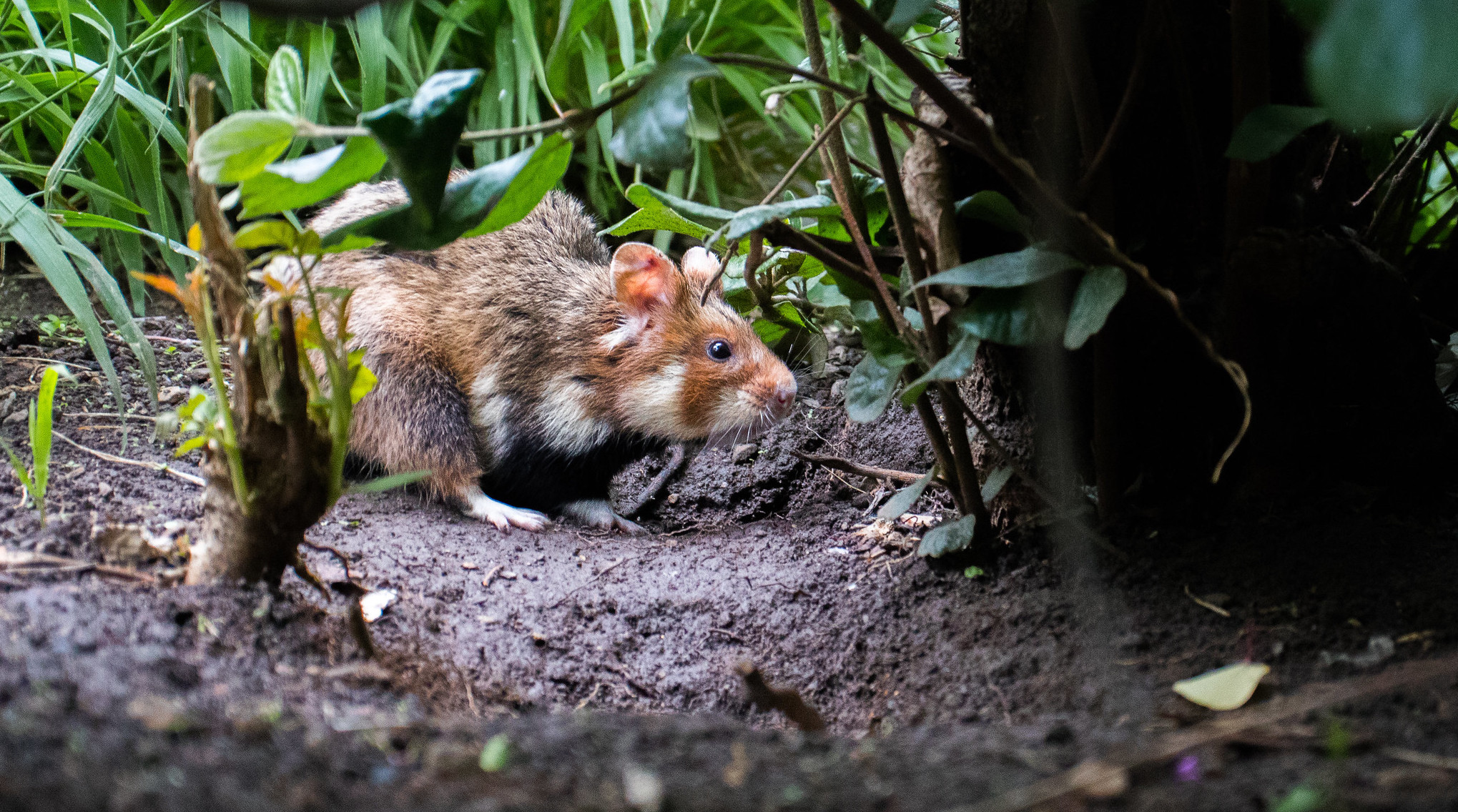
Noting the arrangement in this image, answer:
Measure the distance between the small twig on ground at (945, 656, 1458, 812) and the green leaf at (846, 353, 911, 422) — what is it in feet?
2.76

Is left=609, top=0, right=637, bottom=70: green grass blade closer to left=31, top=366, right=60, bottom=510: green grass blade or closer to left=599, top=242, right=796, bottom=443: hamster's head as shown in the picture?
left=599, top=242, right=796, bottom=443: hamster's head

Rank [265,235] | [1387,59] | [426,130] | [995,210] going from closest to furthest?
[1387,59] → [426,130] → [265,235] → [995,210]

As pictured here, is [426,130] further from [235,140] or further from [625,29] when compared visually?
[625,29]

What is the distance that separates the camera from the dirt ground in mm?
1044

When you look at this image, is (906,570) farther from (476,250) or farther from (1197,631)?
(476,250)

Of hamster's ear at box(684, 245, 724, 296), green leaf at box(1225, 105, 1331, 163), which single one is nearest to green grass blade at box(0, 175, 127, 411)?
hamster's ear at box(684, 245, 724, 296)

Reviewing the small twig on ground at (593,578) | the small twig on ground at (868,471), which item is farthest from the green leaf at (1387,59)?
the small twig on ground at (593,578)

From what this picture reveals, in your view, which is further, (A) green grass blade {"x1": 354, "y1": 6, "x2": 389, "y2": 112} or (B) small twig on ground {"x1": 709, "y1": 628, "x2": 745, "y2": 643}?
(A) green grass blade {"x1": 354, "y1": 6, "x2": 389, "y2": 112}

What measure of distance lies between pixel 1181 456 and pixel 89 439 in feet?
9.02

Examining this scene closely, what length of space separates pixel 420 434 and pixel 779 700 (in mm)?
2401

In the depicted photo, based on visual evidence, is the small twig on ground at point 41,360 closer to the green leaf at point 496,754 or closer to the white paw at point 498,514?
the white paw at point 498,514

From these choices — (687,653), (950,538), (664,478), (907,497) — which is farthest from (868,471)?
(664,478)

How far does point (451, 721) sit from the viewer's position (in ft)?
4.47

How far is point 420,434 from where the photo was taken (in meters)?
3.59
